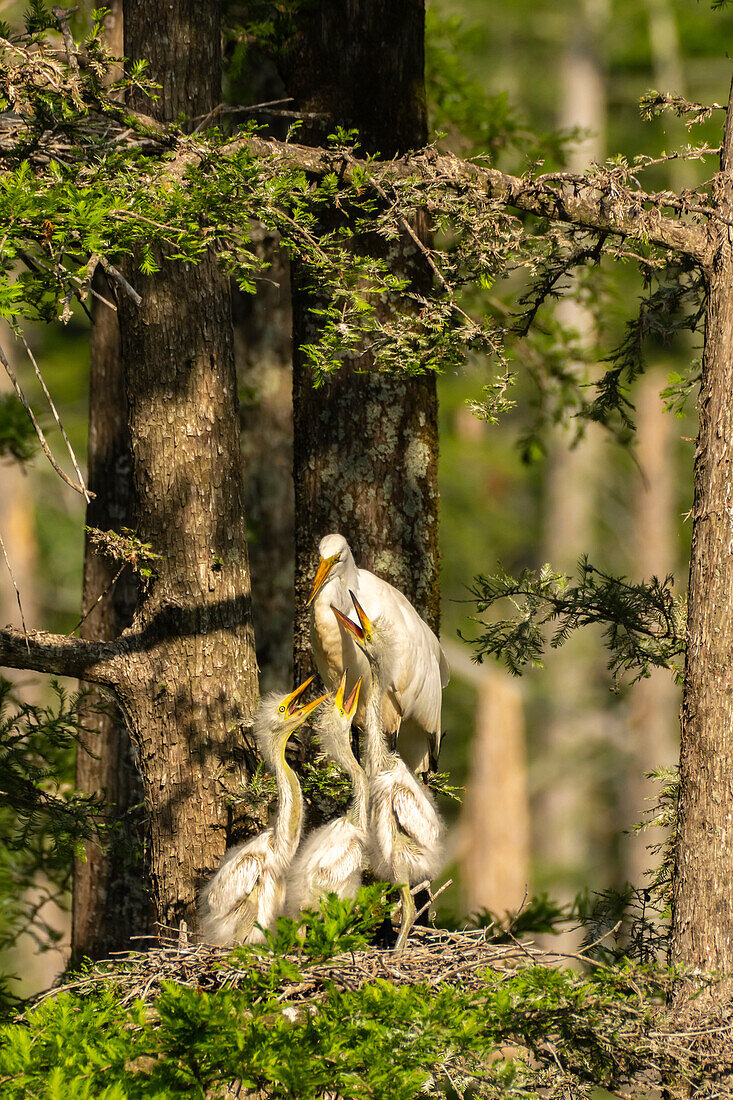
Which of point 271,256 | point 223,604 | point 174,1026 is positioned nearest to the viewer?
point 174,1026

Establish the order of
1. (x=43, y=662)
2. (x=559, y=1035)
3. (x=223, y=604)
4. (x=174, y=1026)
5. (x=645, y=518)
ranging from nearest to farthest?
(x=174, y=1026)
(x=559, y=1035)
(x=43, y=662)
(x=223, y=604)
(x=645, y=518)

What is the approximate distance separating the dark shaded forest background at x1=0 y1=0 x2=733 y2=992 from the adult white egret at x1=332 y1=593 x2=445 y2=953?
17.1ft

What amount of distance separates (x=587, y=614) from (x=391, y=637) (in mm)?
812

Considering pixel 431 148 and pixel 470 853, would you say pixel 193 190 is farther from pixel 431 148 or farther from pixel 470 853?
pixel 470 853

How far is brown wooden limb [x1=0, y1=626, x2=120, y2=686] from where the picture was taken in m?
3.59

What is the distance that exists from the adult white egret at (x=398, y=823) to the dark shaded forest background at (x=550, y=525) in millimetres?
5205

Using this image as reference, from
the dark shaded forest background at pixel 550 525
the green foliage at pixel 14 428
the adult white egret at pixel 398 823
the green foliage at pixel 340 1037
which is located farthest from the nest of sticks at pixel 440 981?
the dark shaded forest background at pixel 550 525

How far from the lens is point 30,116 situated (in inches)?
121

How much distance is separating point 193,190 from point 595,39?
19429mm

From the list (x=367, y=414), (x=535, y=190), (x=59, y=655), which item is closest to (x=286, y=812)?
(x=59, y=655)

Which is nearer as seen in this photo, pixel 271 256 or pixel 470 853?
pixel 271 256

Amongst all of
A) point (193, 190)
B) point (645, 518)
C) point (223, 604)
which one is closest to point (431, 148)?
point (193, 190)

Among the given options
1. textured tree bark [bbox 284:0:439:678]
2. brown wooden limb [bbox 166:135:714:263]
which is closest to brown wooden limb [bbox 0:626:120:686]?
textured tree bark [bbox 284:0:439:678]

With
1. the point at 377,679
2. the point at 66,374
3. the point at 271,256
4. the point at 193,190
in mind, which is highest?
the point at 66,374
